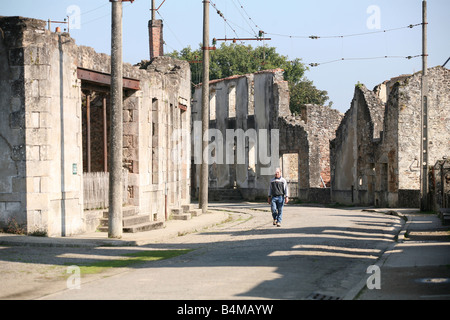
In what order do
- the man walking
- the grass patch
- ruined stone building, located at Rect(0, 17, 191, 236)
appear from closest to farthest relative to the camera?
the grass patch
ruined stone building, located at Rect(0, 17, 191, 236)
the man walking

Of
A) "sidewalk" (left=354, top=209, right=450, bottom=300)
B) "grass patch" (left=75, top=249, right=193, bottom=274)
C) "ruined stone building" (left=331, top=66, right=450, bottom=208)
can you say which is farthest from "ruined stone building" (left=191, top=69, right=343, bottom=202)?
"grass patch" (left=75, top=249, right=193, bottom=274)

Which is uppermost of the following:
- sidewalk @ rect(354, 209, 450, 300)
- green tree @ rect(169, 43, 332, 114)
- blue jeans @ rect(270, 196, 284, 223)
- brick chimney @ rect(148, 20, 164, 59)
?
green tree @ rect(169, 43, 332, 114)

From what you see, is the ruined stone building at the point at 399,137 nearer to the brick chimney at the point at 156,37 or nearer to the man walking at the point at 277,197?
the brick chimney at the point at 156,37

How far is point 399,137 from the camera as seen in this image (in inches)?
1230

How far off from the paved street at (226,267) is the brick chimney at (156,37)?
21.5 m

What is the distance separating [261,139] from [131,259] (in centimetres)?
3068

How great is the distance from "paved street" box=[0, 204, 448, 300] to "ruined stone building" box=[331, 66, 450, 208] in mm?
13769

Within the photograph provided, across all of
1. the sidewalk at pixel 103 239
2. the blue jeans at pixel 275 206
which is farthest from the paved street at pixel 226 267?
the blue jeans at pixel 275 206

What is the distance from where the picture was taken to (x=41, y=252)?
1334cm

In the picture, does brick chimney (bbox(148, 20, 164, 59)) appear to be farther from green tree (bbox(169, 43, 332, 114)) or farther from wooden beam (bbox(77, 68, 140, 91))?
green tree (bbox(169, 43, 332, 114))

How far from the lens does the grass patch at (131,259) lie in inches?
445

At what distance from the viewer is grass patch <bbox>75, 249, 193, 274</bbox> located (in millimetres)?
11306
